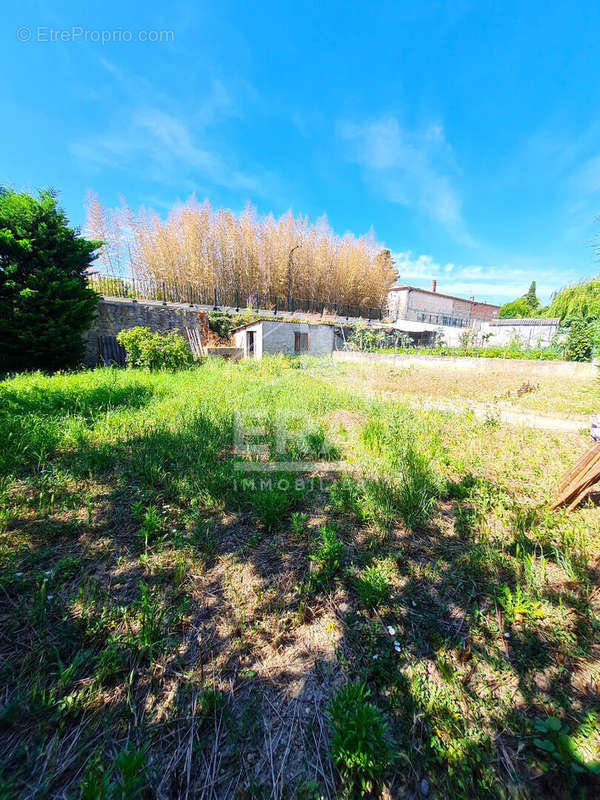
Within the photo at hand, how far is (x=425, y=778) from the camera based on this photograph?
0.92 m

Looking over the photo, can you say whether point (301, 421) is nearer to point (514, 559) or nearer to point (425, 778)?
point (514, 559)

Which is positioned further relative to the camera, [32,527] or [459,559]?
[32,527]

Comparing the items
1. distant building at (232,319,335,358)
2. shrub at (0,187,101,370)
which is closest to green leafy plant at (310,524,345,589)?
shrub at (0,187,101,370)

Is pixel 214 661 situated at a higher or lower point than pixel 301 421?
lower

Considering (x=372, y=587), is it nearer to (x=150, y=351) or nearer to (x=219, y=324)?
(x=150, y=351)

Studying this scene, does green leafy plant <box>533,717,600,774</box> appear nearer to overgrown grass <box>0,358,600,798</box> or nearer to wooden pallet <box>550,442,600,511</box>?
overgrown grass <box>0,358,600,798</box>

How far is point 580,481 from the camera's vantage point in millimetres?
1975

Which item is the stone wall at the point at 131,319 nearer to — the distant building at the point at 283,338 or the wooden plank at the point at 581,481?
the distant building at the point at 283,338

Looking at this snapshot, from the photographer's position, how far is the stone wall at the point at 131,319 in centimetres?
1002

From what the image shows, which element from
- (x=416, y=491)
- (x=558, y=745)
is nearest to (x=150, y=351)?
(x=416, y=491)

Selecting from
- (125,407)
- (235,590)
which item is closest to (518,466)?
(235,590)

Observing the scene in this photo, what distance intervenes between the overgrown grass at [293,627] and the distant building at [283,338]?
996 centimetres

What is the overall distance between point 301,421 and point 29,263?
8.35 metres

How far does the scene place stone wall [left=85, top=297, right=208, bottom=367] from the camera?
10023mm
